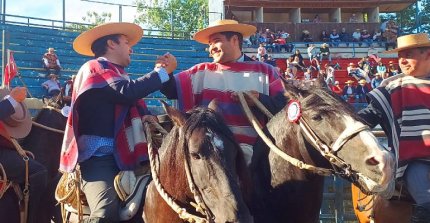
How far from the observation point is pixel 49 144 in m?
6.46

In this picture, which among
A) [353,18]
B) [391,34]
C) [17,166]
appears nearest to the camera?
[17,166]

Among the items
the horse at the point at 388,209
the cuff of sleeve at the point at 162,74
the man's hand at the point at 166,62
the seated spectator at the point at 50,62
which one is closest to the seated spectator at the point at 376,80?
the seated spectator at the point at 50,62

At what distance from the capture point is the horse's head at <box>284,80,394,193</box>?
334cm

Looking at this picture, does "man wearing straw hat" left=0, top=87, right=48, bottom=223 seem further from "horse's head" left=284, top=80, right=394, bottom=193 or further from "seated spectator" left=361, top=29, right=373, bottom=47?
"seated spectator" left=361, top=29, right=373, bottom=47

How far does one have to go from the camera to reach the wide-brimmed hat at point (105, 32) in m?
4.39

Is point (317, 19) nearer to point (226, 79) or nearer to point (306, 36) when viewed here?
point (306, 36)

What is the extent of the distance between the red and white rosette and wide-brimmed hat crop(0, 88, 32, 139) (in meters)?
3.14

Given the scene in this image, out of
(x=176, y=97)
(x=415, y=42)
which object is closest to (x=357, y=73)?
(x=415, y=42)

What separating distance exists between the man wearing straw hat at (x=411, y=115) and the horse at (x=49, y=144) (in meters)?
3.44

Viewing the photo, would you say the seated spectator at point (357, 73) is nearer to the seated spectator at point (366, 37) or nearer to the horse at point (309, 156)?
the seated spectator at point (366, 37)

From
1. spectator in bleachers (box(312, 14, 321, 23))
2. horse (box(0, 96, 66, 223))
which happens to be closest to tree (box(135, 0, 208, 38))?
spectator in bleachers (box(312, 14, 321, 23))

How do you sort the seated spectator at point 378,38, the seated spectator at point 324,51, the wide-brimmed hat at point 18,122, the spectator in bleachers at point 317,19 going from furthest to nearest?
1. the spectator in bleachers at point 317,19
2. the seated spectator at point 378,38
3. the seated spectator at point 324,51
4. the wide-brimmed hat at point 18,122

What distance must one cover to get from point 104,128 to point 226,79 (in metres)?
1.29

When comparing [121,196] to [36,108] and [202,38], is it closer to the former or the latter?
[202,38]
